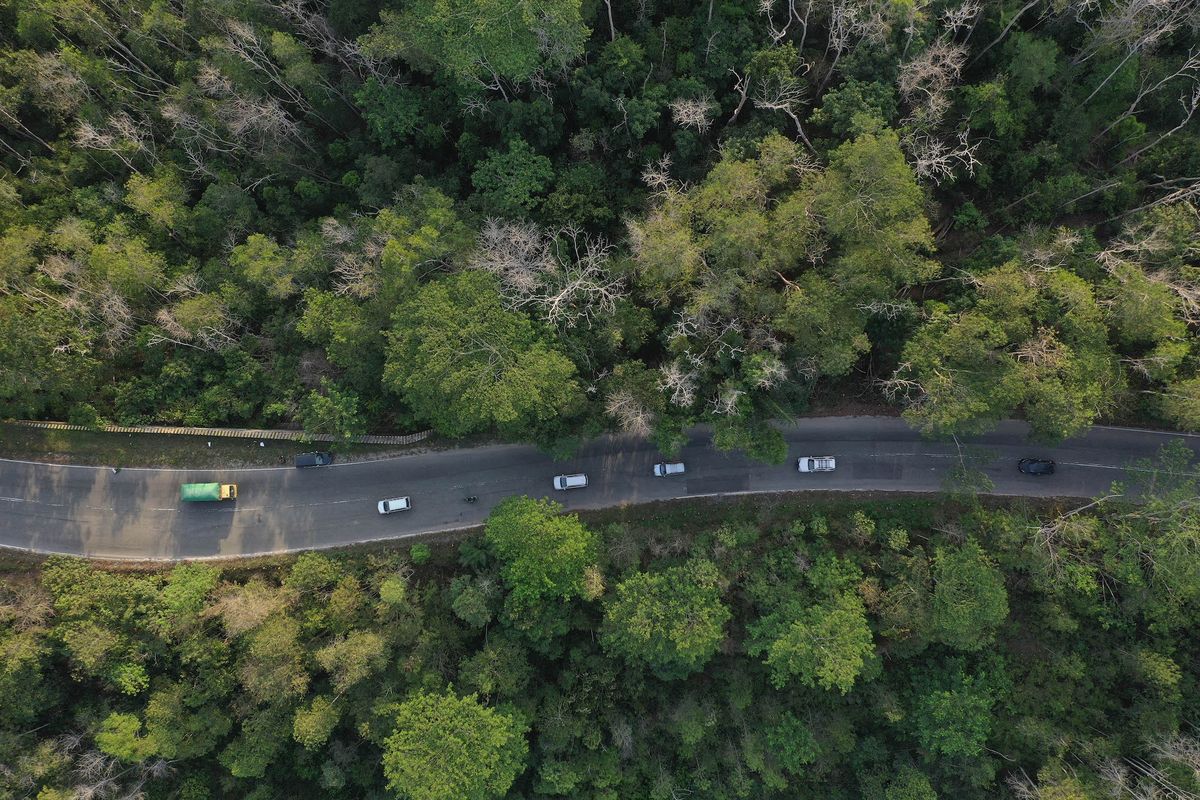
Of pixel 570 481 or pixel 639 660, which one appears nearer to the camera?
pixel 639 660

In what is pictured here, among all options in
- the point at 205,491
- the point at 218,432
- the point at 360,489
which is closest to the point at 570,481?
the point at 360,489

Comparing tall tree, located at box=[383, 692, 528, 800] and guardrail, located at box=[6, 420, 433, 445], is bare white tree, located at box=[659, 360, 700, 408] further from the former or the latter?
tall tree, located at box=[383, 692, 528, 800]

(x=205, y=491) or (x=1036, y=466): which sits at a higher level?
(x=205, y=491)

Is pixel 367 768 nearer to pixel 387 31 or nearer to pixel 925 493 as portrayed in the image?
pixel 925 493

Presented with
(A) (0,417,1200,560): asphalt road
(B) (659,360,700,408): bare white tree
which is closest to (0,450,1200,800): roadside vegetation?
(A) (0,417,1200,560): asphalt road

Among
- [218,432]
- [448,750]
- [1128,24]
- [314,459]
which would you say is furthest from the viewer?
[314,459]

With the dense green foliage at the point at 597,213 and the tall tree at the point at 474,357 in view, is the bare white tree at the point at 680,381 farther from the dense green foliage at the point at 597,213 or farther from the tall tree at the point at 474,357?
the tall tree at the point at 474,357

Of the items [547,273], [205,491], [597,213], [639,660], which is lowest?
[639,660]

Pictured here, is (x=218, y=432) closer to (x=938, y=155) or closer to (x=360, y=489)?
(x=360, y=489)
